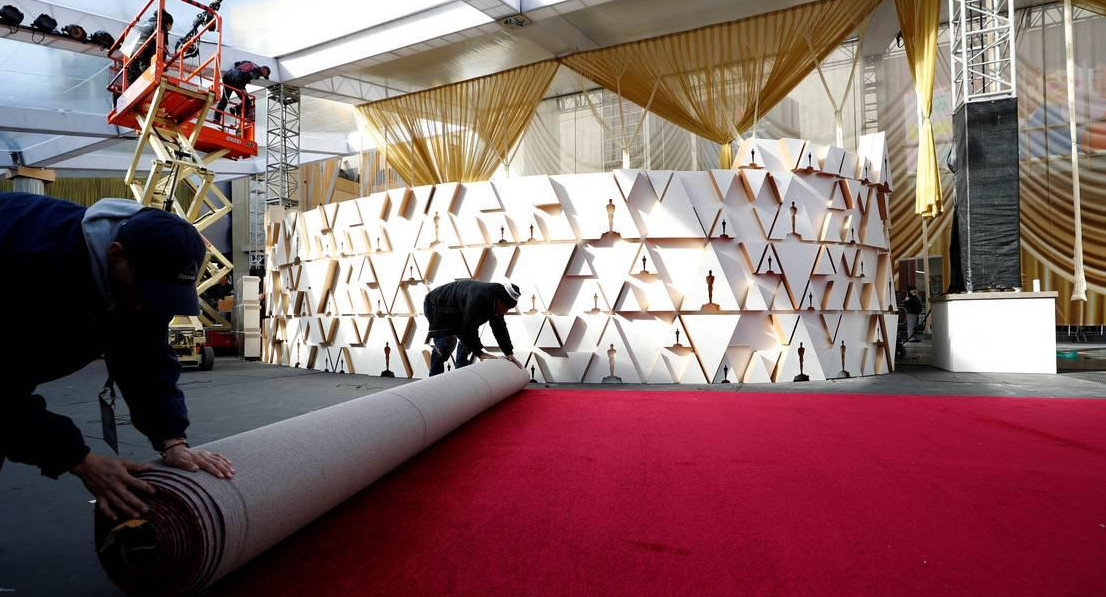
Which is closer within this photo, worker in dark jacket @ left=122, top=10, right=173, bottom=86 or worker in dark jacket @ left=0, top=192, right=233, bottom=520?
worker in dark jacket @ left=0, top=192, right=233, bottom=520

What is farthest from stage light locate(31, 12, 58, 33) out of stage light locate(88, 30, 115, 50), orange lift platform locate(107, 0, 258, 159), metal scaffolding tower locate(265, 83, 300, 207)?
metal scaffolding tower locate(265, 83, 300, 207)

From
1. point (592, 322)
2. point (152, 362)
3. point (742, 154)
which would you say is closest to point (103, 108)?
point (592, 322)

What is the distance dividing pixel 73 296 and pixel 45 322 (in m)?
0.08

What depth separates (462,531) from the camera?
172 cm

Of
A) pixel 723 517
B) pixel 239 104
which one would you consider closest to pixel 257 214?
pixel 239 104

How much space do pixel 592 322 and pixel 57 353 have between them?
485cm

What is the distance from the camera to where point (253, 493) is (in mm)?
1459

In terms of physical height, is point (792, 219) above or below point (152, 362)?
above

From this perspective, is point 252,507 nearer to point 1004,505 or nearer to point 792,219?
point 1004,505

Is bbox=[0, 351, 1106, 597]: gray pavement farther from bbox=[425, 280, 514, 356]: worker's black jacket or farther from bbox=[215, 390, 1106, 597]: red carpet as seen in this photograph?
bbox=[425, 280, 514, 356]: worker's black jacket

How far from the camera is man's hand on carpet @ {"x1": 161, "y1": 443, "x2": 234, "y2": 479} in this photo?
138 cm

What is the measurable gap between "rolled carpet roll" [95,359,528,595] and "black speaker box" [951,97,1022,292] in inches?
274

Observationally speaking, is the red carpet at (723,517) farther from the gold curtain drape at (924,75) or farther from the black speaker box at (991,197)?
the gold curtain drape at (924,75)

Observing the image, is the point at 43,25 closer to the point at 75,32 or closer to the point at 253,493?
the point at 75,32
